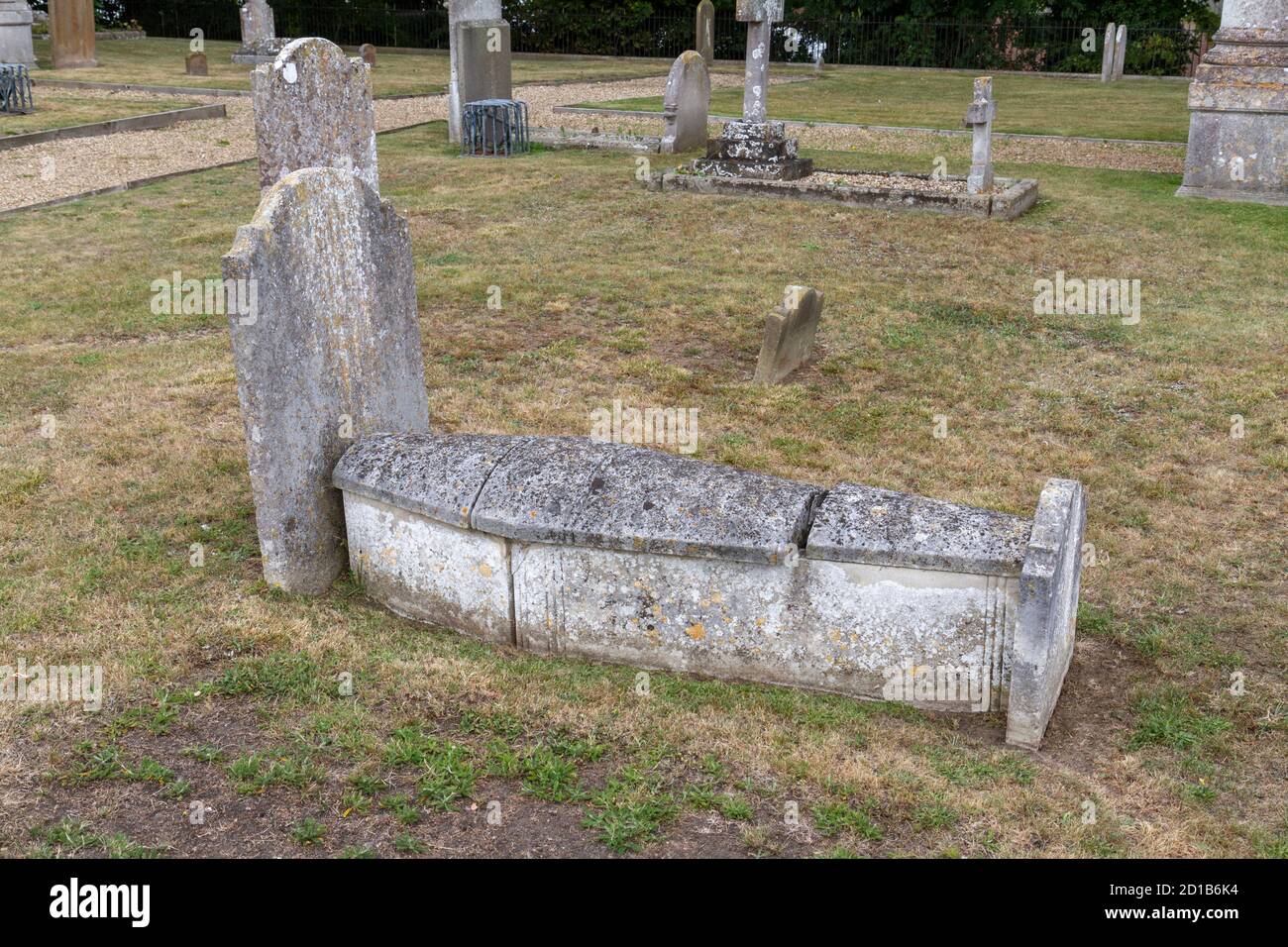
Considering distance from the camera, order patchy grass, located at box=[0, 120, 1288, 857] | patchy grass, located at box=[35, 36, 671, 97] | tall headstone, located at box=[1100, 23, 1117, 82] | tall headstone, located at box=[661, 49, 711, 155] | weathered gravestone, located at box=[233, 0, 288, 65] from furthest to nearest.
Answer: tall headstone, located at box=[1100, 23, 1117, 82], weathered gravestone, located at box=[233, 0, 288, 65], patchy grass, located at box=[35, 36, 671, 97], tall headstone, located at box=[661, 49, 711, 155], patchy grass, located at box=[0, 120, 1288, 857]

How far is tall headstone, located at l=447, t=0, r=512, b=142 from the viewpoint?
1731cm

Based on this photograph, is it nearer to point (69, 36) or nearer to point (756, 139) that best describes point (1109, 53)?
point (756, 139)

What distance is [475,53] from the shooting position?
17.4m

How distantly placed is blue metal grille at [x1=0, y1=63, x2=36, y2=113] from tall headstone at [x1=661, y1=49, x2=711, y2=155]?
10.1m

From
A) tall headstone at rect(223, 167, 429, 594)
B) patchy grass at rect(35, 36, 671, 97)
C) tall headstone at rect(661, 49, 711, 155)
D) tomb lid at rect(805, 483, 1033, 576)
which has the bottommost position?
tomb lid at rect(805, 483, 1033, 576)

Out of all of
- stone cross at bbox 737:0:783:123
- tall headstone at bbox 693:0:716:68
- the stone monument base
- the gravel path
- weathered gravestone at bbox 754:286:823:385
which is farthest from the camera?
tall headstone at bbox 693:0:716:68

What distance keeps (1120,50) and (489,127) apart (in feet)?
67.0

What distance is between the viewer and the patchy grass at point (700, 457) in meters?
3.83

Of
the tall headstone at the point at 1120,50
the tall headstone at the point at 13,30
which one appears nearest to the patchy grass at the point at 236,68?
the tall headstone at the point at 13,30

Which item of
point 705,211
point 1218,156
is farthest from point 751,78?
point 1218,156

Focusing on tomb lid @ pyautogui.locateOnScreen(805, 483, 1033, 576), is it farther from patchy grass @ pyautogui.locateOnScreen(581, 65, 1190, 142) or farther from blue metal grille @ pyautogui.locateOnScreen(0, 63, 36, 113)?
blue metal grille @ pyautogui.locateOnScreen(0, 63, 36, 113)

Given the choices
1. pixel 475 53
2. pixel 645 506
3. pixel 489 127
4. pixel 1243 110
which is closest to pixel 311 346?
pixel 645 506

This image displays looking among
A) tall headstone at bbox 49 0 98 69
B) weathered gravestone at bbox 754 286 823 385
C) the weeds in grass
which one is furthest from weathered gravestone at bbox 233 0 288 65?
the weeds in grass
